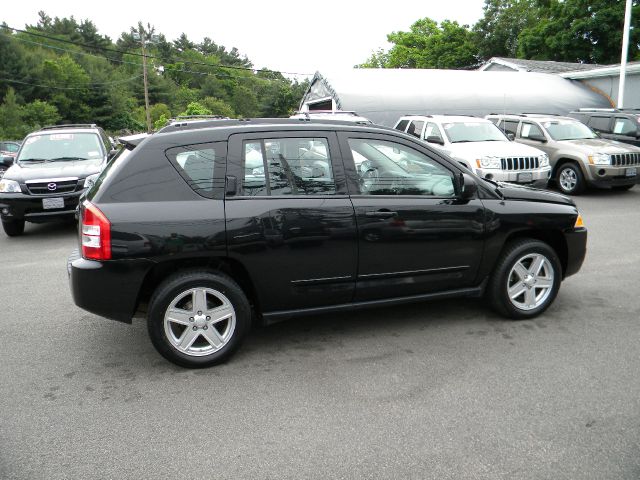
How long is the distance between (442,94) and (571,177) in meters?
10.2

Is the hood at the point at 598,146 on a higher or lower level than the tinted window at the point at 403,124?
lower

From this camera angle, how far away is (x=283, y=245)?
12.9 ft

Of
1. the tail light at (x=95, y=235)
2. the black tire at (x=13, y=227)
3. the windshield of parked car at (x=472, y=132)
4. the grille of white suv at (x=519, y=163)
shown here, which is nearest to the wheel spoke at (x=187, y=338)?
the tail light at (x=95, y=235)

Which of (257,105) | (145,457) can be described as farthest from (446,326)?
(257,105)

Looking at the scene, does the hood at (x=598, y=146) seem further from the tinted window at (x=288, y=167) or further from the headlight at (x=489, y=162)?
the tinted window at (x=288, y=167)

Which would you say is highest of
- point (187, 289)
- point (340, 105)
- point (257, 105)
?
point (257, 105)

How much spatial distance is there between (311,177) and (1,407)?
258 cm

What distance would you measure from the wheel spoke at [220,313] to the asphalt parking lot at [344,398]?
38 centimetres

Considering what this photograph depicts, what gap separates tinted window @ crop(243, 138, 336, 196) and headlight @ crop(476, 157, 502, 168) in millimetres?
7682

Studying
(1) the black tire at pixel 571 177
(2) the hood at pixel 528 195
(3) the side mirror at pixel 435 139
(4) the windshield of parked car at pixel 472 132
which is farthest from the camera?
(3) the side mirror at pixel 435 139

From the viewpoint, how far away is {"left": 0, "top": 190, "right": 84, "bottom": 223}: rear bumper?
8383mm

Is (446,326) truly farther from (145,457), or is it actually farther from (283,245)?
(145,457)

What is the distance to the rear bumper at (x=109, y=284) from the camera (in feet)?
12.1

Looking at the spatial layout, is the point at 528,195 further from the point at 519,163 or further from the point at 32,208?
the point at 32,208
